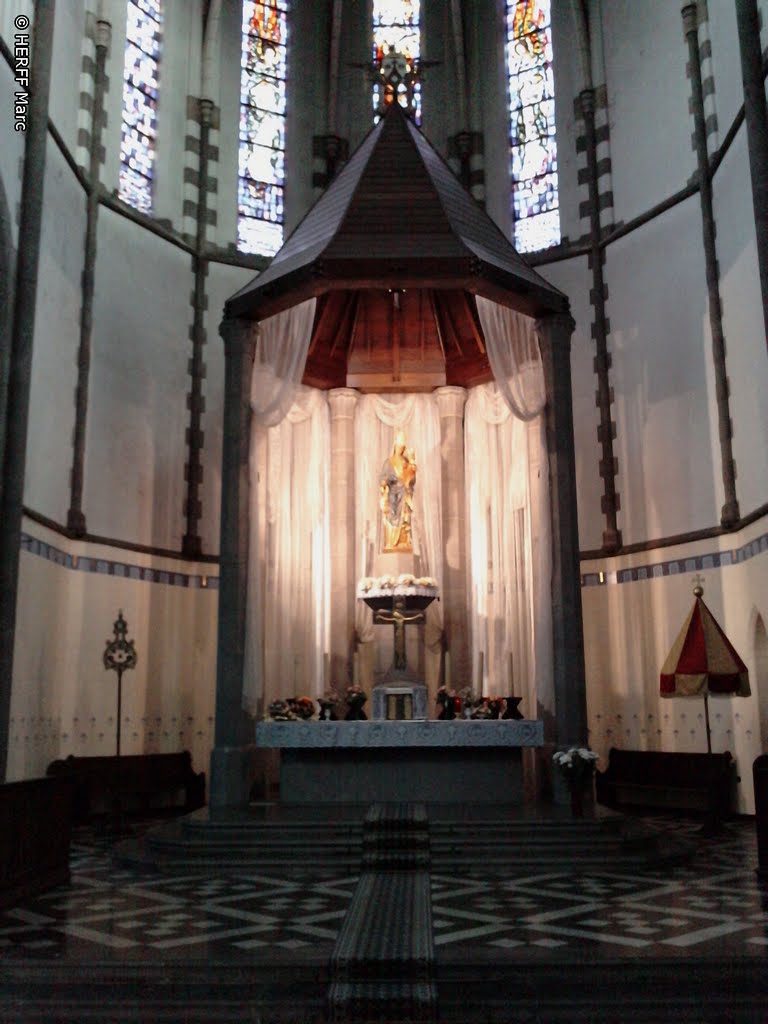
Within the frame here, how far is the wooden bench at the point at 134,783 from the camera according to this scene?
13219 millimetres

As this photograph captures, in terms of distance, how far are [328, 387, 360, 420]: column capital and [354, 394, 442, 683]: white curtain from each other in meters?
0.25

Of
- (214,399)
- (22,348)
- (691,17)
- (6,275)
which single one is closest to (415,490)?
(214,399)

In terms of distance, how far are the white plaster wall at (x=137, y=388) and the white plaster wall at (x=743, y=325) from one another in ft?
26.2

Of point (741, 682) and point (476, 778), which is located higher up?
point (741, 682)

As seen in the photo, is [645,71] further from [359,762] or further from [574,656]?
[359,762]

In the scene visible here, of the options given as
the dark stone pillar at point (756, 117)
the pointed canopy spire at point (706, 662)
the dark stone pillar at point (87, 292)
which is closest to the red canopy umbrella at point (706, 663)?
the pointed canopy spire at point (706, 662)

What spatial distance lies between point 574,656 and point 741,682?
2.04m

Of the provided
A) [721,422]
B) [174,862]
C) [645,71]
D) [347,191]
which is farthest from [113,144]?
[174,862]

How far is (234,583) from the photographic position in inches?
476

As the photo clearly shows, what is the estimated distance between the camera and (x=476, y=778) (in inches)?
470

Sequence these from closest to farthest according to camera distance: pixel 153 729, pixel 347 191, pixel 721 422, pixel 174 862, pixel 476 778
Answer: pixel 174 862, pixel 476 778, pixel 347 191, pixel 721 422, pixel 153 729

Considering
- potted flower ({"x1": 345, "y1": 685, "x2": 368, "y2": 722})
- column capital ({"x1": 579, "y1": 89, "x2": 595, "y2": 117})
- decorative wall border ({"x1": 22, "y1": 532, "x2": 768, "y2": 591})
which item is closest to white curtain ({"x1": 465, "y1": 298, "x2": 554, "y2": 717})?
decorative wall border ({"x1": 22, "y1": 532, "x2": 768, "y2": 591})

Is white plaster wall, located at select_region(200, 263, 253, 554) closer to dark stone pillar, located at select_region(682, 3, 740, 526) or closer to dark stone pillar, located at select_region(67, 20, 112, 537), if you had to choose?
dark stone pillar, located at select_region(67, 20, 112, 537)

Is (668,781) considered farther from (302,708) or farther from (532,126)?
(532,126)
